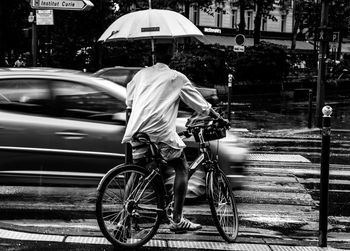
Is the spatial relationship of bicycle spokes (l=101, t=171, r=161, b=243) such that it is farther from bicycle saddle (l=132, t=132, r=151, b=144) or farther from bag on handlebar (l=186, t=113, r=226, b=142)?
bag on handlebar (l=186, t=113, r=226, b=142)

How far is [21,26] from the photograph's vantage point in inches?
1378

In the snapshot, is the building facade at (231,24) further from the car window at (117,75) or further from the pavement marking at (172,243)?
the pavement marking at (172,243)

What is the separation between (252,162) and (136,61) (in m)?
26.6

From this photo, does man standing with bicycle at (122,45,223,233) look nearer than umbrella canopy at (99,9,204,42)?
Yes

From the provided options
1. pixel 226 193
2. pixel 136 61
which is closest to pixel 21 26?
pixel 136 61

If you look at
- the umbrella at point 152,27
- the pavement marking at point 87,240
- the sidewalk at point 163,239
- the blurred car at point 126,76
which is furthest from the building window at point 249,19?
the pavement marking at point 87,240

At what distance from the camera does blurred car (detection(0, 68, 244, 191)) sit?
7.50 meters

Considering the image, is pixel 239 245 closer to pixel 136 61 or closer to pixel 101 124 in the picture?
pixel 101 124

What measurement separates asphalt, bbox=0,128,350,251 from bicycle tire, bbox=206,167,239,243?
114 millimetres

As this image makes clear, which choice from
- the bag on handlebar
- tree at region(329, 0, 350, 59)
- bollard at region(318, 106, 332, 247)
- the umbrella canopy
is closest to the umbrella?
the umbrella canopy

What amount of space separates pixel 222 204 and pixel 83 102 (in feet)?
8.82

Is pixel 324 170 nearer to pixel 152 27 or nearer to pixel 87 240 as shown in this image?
pixel 152 27

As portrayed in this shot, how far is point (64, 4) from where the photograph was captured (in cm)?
1237

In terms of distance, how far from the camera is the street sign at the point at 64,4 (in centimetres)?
1224
